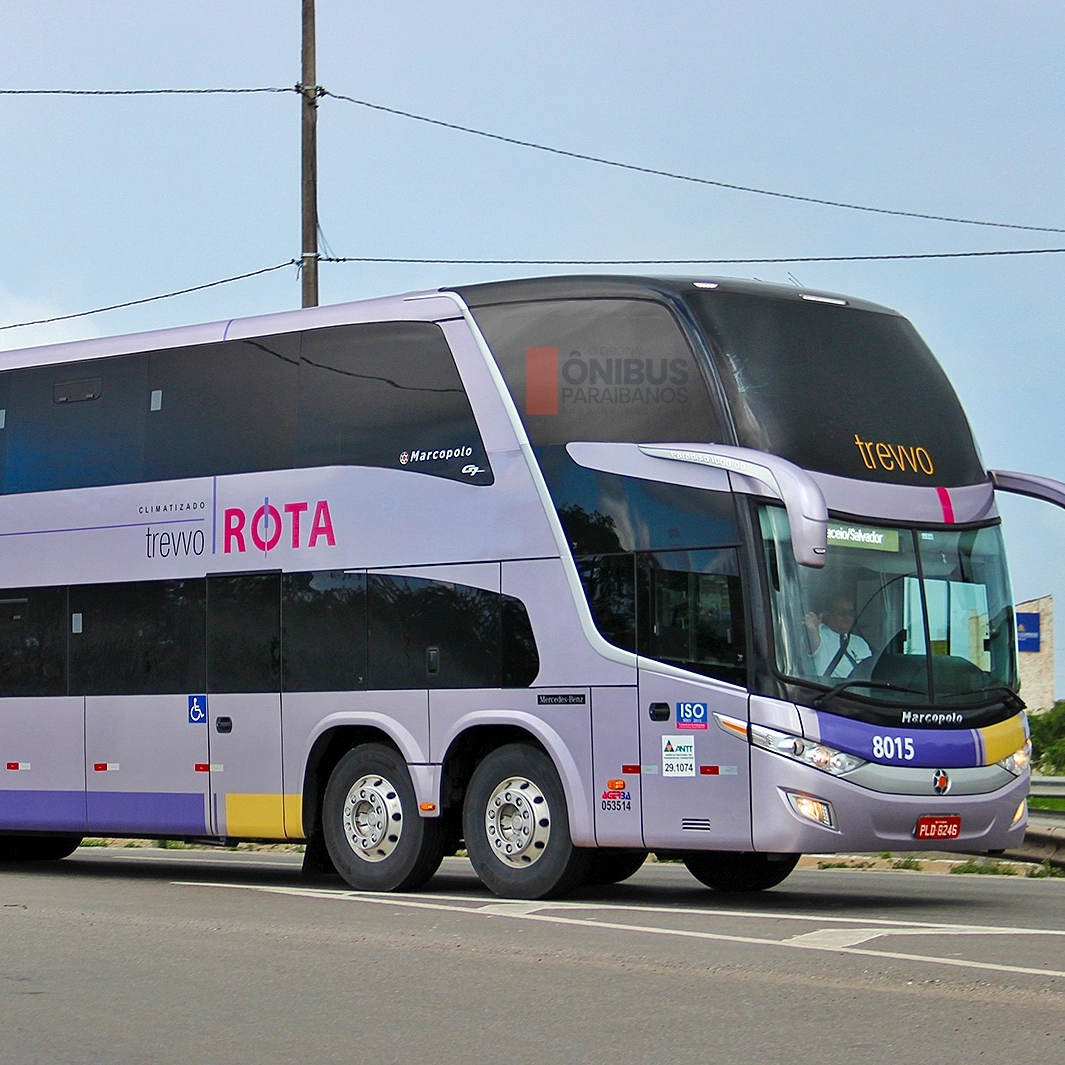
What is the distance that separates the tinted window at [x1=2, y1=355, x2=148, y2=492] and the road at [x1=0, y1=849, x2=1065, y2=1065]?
392 centimetres

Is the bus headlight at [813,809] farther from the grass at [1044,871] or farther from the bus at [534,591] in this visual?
the grass at [1044,871]

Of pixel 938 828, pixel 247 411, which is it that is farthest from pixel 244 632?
pixel 938 828

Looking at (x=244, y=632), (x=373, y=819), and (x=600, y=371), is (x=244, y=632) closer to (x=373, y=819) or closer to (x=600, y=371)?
(x=373, y=819)

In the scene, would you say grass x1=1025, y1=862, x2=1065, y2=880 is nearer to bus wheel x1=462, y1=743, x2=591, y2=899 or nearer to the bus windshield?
the bus windshield

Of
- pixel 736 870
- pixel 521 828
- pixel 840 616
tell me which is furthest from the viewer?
pixel 736 870

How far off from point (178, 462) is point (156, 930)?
5.40 m

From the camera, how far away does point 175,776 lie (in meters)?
16.3

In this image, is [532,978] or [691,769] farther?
[691,769]

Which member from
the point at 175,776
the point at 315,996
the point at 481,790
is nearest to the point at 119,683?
the point at 175,776

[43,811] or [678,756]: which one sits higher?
[678,756]

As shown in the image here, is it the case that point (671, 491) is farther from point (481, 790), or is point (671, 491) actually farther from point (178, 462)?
point (178, 462)

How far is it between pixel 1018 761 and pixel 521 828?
11.4 feet

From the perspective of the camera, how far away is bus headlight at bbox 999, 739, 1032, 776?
1368 centimetres

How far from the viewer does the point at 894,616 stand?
44.1 ft
